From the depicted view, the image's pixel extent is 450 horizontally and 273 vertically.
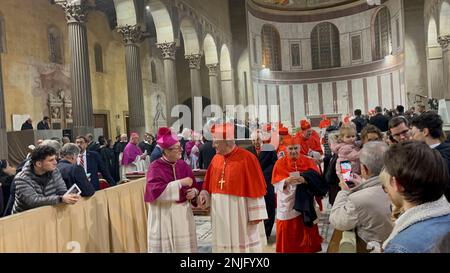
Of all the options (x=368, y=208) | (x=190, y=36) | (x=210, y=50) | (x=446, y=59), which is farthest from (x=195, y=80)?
(x=368, y=208)

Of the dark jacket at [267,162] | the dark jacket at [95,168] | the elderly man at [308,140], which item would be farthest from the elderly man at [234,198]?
the elderly man at [308,140]

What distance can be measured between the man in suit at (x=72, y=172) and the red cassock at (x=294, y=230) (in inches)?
95.6

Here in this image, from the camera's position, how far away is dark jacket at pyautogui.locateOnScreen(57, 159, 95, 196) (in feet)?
16.3

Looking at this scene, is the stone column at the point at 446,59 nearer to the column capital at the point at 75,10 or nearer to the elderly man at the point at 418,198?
the column capital at the point at 75,10

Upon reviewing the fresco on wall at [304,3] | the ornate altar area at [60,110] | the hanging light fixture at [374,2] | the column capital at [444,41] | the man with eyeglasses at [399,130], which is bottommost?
the man with eyeglasses at [399,130]

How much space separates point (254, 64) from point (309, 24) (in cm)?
785

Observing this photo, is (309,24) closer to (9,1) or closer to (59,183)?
(9,1)

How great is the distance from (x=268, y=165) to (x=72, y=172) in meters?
3.19

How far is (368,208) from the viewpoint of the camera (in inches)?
116

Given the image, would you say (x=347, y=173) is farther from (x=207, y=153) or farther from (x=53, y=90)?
(x=53, y=90)

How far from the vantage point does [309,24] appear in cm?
3506

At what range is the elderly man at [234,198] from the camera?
461 cm

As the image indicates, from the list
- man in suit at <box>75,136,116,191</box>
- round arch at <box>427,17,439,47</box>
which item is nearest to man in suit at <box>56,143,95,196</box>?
man in suit at <box>75,136,116,191</box>
